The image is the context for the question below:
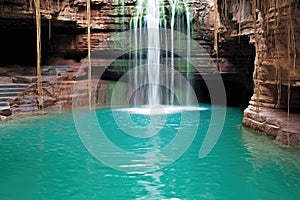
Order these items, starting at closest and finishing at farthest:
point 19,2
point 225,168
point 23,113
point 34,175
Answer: point 34,175
point 225,168
point 23,113
point 19,2

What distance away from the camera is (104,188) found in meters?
4.41

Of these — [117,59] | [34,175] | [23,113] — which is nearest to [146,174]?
[34,175]

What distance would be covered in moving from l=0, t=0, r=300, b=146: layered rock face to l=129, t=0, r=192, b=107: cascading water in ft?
1.89

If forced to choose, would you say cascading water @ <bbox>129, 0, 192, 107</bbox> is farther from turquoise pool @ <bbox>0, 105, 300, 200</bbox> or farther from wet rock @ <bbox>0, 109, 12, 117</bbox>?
turquoise pool @ <bbox>0, 105, 300, 200</bbox>

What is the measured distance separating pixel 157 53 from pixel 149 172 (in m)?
11.0

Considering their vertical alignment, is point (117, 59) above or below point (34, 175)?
above

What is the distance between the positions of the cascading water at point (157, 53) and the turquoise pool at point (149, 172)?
793 cm

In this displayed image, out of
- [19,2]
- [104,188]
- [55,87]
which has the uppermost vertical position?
[19,2]

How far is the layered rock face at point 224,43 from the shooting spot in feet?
24.0

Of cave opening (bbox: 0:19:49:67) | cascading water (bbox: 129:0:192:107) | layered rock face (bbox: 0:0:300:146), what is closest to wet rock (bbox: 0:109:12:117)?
layered rock face (bbox: 0:0:300:146)

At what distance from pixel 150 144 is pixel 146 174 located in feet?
6.76

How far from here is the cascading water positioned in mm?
14602

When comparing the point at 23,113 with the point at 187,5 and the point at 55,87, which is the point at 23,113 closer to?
the point at 55,87

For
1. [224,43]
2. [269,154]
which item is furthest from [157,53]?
[269,154]
